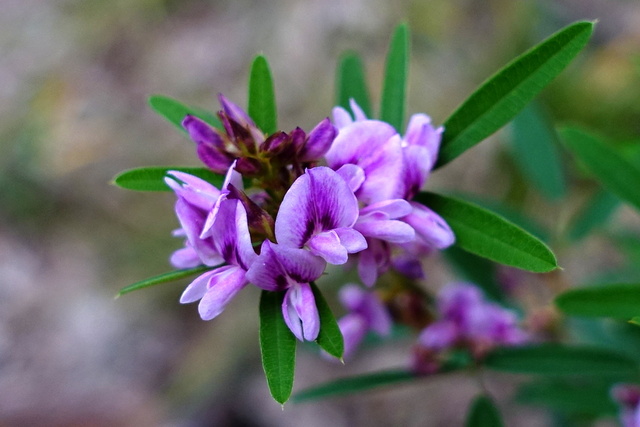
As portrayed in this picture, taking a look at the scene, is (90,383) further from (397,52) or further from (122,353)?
(397,52)

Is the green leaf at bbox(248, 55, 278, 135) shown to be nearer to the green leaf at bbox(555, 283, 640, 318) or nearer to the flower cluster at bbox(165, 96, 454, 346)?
the flower cluster at bbox(165, 96, 454, 346)

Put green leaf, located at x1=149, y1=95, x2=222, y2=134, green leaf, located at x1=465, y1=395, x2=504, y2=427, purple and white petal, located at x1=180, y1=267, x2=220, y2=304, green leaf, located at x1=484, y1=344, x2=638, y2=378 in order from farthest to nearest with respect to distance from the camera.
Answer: green leaf, located at x1=465, y1=395, x2=504, y2=427, green leaf, located at x1=484, y1=344, x2=638, y2=378, green leaf, located at x1=149, y1=95, x2=222, y2=134, purple and white petal, located at x1=180, y1=267, x2=220, y2=304

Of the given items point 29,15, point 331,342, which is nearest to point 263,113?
point 331,342

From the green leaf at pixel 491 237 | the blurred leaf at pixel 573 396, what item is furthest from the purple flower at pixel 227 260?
the blurred leaf at pixel 573 396

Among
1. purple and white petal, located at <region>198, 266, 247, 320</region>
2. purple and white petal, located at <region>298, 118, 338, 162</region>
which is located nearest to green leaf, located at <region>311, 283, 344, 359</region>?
purple and white petal, located at <region>198, 266, 247, 320</region>

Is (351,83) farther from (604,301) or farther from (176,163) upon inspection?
(176,163)
